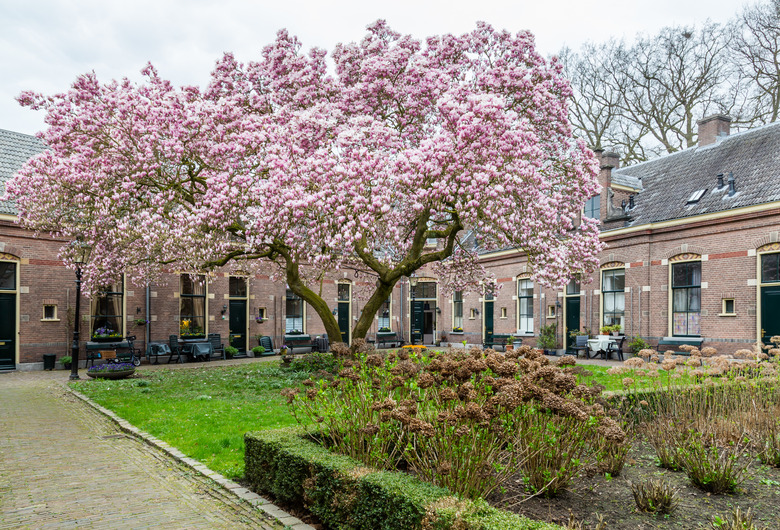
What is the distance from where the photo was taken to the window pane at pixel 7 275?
17.4m

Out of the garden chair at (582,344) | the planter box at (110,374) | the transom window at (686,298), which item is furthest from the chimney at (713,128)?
the planter box at (110,374)

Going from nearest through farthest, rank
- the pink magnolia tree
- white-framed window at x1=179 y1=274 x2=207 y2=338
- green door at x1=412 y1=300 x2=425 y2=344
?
the pink magnolia tree, white-framed window at x1=179 y1=274 x2=207 y2=338, green door at x1=412 y1=300 x2=425 y2=344

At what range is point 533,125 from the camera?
13.5 m

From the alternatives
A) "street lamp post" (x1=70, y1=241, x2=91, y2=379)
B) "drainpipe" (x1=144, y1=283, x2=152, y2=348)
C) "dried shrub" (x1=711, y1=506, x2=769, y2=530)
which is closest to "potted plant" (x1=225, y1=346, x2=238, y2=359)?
"drainpipe" (x1=144, y1=283, x2=152, y2=348)

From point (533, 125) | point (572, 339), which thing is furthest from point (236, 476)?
point (572, 339)

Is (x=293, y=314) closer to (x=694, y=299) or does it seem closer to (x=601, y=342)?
(x=601, y=342)

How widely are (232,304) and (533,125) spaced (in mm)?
14989

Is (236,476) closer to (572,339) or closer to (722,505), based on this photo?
(722,505)

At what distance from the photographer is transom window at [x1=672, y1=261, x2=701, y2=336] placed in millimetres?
17288

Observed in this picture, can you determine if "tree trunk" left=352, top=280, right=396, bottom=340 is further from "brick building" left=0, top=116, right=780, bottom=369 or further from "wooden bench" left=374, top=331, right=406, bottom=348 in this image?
"wooden bench" left=374, top=331, right=406, bottom=348

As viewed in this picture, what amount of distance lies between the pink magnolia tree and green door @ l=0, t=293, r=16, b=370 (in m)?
4.92

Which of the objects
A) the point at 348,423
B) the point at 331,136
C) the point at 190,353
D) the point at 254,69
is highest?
the point at 254,69

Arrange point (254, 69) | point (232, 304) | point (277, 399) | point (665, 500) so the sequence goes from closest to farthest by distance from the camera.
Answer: point (665, 500)
point (277, 399)
point (254, 69)
point (232, 304)

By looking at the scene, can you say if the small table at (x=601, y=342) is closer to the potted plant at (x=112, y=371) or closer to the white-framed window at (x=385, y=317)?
the white-framed window at (x=385, y=317)
